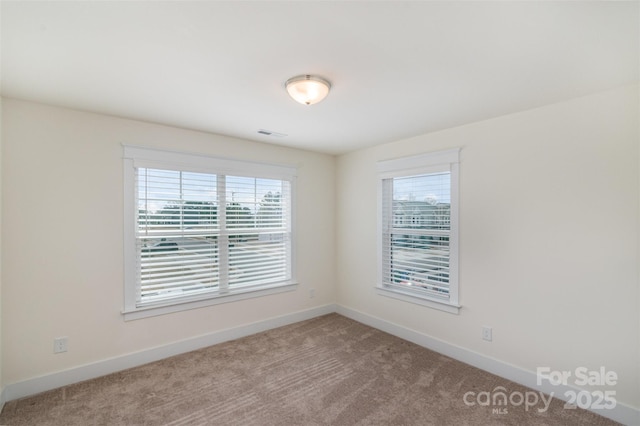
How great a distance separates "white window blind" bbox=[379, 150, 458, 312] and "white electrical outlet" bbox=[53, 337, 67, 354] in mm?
3384

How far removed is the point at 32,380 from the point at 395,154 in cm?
423

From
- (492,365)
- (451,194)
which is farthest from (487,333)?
(451,194)

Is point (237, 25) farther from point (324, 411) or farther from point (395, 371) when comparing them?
point (395, 371)

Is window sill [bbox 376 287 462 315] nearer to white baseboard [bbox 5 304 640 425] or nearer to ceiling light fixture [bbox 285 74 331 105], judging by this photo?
white baseboard [bbox 5 304 640 425]

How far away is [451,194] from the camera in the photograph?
3186 millimetres

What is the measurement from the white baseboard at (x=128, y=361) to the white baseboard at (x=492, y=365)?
1.36 m

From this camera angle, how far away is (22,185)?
2.44m

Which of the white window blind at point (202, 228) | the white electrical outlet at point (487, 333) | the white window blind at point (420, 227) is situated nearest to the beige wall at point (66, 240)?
the white window blind at point (202, 228)

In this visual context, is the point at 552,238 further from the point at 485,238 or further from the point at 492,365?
the point at 492,365

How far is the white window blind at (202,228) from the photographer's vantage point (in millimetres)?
2996

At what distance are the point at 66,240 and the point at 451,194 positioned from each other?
12.4 feet

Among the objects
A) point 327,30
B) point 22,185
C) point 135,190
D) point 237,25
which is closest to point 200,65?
point 237,25

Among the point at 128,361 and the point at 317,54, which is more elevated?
the point at 317,54

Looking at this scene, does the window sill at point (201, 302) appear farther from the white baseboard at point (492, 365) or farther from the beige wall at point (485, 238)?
the white baseboard at point (492, 365)
